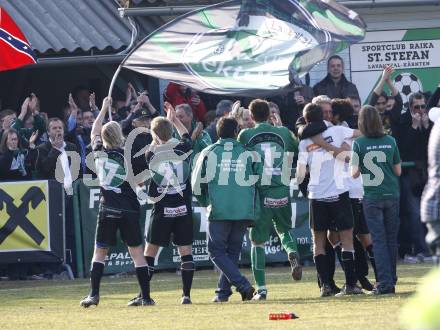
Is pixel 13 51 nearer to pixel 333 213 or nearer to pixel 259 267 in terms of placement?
pixel 259 267

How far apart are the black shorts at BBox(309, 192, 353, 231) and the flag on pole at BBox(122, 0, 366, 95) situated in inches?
94.7

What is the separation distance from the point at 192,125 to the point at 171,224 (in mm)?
3912

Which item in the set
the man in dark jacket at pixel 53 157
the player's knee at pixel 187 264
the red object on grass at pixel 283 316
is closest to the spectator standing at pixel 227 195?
the player's knee at pixel 187 264

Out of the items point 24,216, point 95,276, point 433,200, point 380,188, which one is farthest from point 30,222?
point 433,200

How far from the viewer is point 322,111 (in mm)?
11695

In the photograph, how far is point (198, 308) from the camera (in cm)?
1092

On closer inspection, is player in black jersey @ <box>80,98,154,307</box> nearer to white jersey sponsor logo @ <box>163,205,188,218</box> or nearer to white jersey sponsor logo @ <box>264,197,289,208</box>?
white jersey sponsor logo @ <box>163,205,188,218</box>

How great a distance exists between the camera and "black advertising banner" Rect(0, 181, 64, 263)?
52.6 ft

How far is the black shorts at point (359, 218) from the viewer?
1220 centimetres

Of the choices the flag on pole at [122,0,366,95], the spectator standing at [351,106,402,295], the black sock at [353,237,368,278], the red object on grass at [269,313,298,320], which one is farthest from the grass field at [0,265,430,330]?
the flag on pole at [122,0,366,95]

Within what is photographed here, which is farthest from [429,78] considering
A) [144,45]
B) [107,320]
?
[107,320]

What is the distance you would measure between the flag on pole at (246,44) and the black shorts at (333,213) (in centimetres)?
241

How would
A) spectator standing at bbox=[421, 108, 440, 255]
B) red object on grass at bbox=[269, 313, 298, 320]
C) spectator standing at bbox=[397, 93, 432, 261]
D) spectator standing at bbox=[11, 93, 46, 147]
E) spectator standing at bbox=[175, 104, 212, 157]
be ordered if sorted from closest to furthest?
spectator standing at bbox=[421, 108, 440, 255]
red object on grass at bbox=[269, 313, 298, 320]
spectator standing at bbox=[175, 104, 212, 157]
spectator standing at bbox=[11, 93, 46, 147]
spectator standing at bbox=[397, 93, 432, 261]

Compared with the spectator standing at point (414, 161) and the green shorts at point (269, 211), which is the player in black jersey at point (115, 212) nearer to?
the green shorts at point (269, 211)
